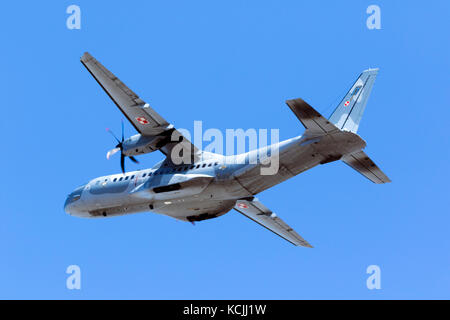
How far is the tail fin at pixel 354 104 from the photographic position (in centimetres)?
3471

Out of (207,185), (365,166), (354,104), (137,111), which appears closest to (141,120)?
(137,111)

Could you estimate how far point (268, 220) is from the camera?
41.9 meters

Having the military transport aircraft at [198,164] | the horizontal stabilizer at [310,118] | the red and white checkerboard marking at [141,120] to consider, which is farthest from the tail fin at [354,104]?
the red and white checkerboard marking at [141,120]

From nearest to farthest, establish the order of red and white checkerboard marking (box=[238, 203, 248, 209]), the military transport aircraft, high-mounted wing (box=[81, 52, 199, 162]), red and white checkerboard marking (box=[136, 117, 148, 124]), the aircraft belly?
1. the military transport aircraft
2. high-mounted wing (box=[81, 52, 199, 162])
3. red and white checkerboard marking (box=[136, 117, 148, 124])
4. the aircraft belly
5. red and white checkerboard marking (box=[238, 203, 248, 209])

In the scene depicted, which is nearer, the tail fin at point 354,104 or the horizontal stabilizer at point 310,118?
the horizontal stabilizer at point 310,118

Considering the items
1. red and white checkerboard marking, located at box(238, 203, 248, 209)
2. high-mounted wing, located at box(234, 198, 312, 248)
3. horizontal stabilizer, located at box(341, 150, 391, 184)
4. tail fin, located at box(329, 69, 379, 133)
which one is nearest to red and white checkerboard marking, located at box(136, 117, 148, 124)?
high-mounted wing, located at box(234, 198, 312, 248)

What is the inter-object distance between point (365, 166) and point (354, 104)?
3.09 metres

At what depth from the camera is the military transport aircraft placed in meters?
33.8

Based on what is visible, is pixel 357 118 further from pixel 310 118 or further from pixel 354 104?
pixel 310 118

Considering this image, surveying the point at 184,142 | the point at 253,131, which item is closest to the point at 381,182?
the point at 253,131

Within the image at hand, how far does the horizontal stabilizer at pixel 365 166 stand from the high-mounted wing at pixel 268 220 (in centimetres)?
660

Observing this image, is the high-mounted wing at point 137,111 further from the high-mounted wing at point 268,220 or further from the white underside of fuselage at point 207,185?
the high-mounted wing at point 268,220

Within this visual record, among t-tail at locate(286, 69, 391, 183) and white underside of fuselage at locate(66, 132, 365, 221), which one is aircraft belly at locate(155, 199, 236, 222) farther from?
t-tail at locate(286, 69, 391, 183)
